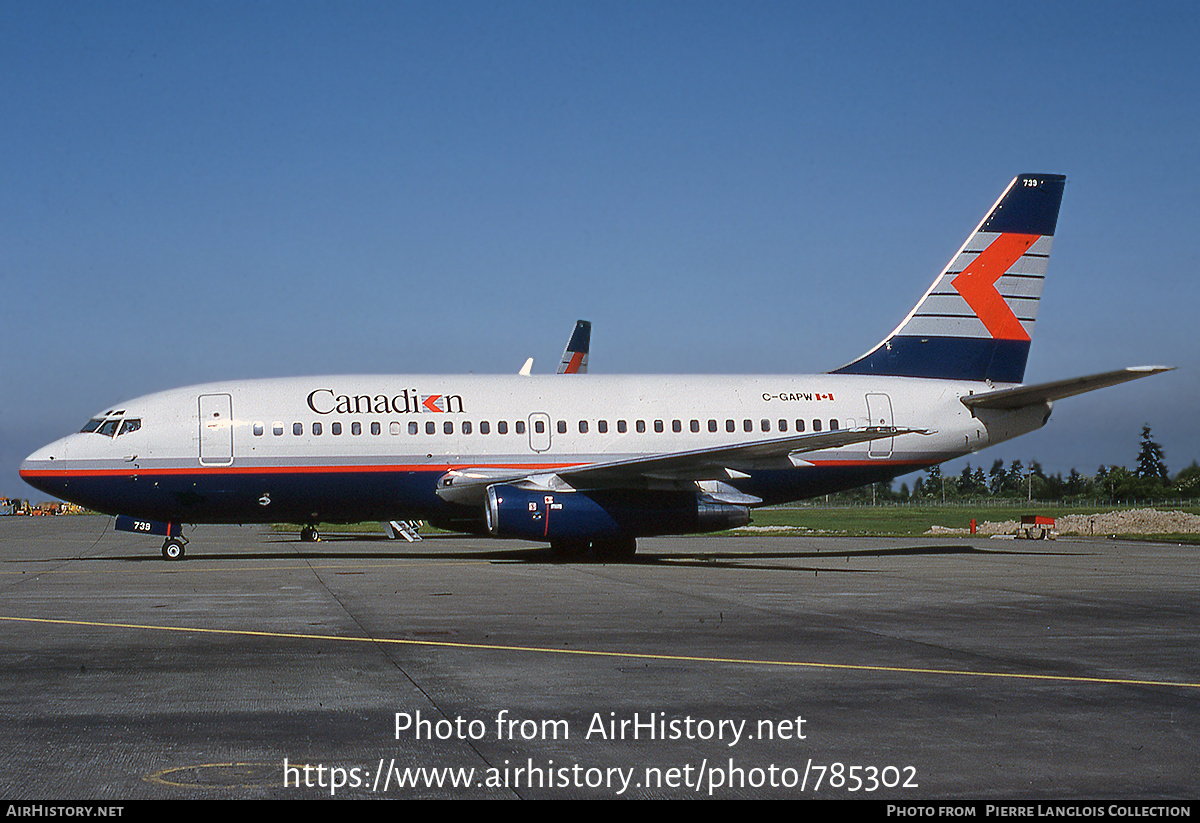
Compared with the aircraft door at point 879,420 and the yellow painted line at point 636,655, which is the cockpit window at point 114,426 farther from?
the aircraft door at point 879,420

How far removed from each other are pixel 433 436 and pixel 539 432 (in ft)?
7.54

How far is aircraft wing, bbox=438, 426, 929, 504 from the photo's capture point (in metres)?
21.6

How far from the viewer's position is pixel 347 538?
37.3 metres

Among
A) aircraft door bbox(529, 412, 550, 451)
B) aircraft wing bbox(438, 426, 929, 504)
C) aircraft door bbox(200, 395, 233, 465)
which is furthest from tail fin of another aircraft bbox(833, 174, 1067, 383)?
aircraft door bbox(200, 395, 233, 465)

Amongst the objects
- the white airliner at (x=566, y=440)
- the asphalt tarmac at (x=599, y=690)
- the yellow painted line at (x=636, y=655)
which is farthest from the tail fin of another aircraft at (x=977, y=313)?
the yellow painted line at (x=636, y=655)

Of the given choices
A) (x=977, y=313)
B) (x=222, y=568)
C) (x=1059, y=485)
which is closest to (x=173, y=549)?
(x=222, y=568)

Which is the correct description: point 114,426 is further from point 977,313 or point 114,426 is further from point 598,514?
point 977,313

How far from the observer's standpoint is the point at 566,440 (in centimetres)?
2427

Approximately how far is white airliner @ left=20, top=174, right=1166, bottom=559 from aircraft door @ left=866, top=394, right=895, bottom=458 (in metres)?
0.05

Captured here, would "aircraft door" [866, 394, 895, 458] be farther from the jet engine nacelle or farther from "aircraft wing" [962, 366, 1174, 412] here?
the jet engine nacelle

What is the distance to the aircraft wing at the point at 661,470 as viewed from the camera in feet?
70.9
